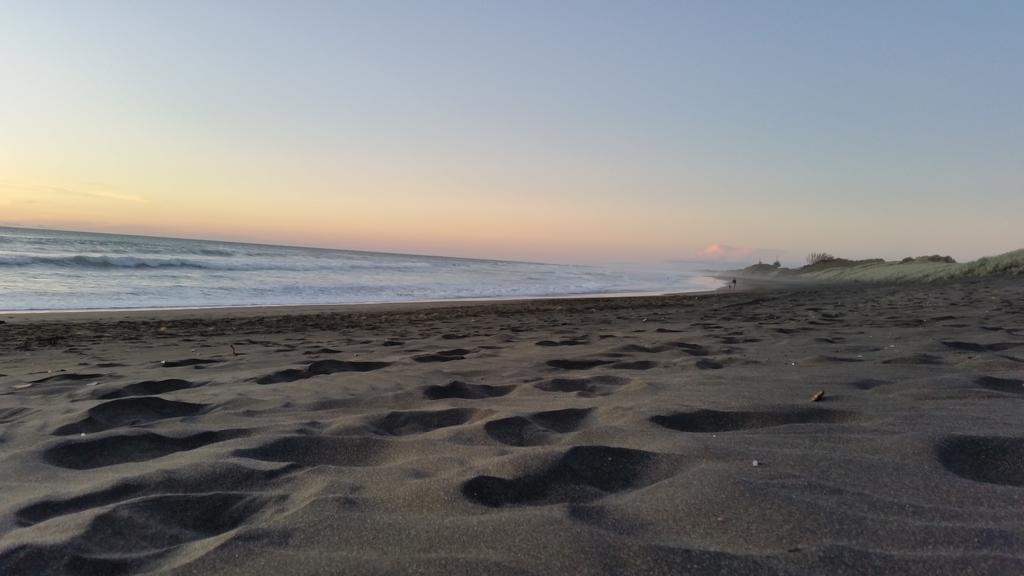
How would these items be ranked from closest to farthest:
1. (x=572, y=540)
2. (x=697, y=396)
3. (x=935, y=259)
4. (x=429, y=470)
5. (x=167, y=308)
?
(x=572, y=540)
(x=429, y=470)
(x=697, y=396)
(x=167, y=308)
(x=935, y=259)

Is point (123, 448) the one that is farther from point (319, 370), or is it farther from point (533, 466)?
point (319, 370)

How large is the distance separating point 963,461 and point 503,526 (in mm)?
1476

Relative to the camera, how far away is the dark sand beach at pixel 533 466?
1345 millimetres

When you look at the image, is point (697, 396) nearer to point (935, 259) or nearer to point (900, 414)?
point (900, 414)

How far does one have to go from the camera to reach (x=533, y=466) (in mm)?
1892

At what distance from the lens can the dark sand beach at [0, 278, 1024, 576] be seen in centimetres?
134

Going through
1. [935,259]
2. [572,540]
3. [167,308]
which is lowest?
[167,308]

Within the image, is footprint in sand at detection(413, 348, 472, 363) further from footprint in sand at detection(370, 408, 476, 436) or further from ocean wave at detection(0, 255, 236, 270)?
ocean wave at detection(0, 255, 236, 270)

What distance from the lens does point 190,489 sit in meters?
1.84

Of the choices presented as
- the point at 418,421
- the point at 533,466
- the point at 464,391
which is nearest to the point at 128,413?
the point at 418,421

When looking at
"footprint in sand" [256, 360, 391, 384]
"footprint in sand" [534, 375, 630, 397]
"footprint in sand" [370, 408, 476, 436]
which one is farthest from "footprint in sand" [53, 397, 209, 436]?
"footprint in sand" [534, 375, 630, 397]

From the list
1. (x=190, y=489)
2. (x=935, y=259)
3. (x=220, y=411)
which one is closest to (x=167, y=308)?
(x=220, y=411)

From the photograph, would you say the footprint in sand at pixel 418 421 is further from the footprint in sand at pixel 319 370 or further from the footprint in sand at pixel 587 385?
the footprint in sand at pixel 319 370

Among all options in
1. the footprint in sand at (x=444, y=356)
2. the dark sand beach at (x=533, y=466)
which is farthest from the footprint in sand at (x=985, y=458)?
the footprint in sand at (x=444, y=356)
